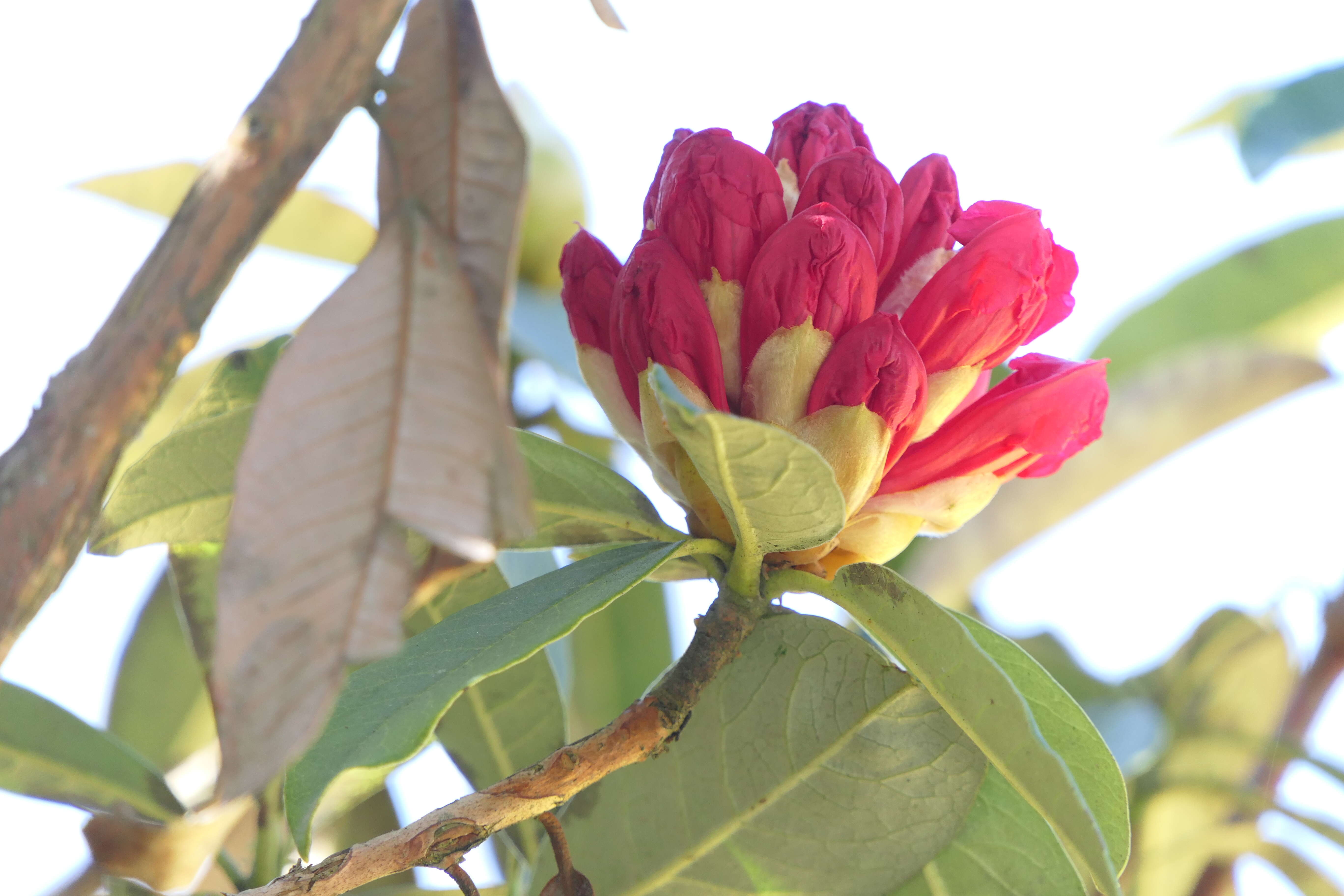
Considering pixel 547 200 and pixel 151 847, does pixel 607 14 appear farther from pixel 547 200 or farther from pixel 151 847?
pixel 547 200

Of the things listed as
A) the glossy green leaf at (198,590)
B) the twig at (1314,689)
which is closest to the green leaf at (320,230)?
the glossy green leaf at (198,590)

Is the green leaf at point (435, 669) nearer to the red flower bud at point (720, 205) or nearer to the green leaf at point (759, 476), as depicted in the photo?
the green leaf at point (759, 476)

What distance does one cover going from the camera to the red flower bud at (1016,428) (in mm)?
615

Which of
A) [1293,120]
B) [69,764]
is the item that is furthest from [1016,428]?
[1293,120]

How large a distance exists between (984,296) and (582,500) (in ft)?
0.82

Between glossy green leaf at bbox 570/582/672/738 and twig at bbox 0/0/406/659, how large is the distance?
971 millimetres

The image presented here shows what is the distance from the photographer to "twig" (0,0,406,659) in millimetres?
302

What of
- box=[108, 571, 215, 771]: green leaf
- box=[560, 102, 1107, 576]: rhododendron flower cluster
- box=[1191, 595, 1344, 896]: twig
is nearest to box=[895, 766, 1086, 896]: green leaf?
box=[560, 102, 1107, 576]: rhododendron flower cluster

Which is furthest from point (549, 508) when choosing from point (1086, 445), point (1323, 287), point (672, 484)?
point (1323, 287)

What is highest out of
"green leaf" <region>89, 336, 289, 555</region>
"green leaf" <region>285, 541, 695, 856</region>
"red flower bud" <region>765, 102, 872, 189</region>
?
"red flower bud" <region>765, 102, 872, 189</region>

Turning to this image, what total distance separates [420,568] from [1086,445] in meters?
0.38

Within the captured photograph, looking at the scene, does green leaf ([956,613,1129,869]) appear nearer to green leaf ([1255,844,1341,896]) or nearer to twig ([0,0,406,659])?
twig ([0,0,406,659])

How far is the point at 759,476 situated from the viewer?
0.48 m

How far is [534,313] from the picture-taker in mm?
1268
